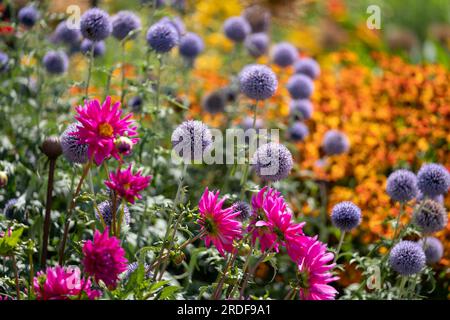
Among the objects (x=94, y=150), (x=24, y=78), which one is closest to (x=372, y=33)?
(x=24, y=78)

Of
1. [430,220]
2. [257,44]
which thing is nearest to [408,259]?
[430,220]

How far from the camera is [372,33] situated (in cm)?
667

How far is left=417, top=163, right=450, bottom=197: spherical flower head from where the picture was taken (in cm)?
259

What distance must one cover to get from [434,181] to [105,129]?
136 cm

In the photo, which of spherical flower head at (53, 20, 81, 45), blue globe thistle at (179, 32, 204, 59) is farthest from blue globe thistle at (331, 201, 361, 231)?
spherical flower head at (53, 20, 81, 45)

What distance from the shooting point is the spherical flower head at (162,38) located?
9.49 ft

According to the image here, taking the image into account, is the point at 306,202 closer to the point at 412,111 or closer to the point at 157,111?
the point at 412,111

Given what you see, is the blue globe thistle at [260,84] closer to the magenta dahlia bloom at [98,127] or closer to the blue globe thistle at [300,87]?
the magenta dahlia bloom at [98,127]

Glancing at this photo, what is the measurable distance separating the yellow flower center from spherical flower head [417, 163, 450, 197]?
1.33 meters

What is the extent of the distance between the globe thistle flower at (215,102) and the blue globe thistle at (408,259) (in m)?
1.84

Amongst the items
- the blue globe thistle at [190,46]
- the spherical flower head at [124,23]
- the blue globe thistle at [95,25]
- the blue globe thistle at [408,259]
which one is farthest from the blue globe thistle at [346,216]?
the blue globe thistle at [190,46]

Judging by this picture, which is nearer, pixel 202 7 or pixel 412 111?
pixel 412 111

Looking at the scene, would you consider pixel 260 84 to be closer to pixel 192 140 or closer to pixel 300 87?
pixel 192 140
